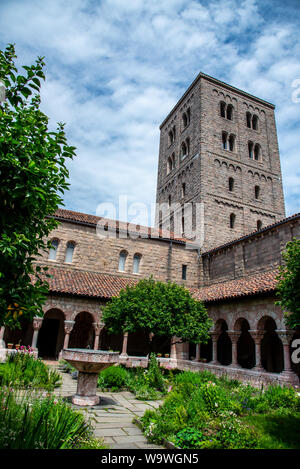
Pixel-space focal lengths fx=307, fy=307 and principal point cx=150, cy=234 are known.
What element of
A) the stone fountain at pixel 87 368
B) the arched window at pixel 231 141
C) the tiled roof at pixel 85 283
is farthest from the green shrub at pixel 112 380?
the arched window at pixel 231 141

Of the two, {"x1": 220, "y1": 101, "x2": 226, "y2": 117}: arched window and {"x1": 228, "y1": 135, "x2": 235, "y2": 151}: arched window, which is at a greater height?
{"x1": 220, "y1": 101, "x2": 226, "y2": 117}: arched window

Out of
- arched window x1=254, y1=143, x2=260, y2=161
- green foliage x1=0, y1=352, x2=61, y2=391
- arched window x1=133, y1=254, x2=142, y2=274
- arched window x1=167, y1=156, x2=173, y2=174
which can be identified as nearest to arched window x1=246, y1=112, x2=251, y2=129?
arched window x1=254, y1=143, x2=260, y2=161

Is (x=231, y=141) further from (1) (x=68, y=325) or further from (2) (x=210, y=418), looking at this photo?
(2) (x=210, y=418)

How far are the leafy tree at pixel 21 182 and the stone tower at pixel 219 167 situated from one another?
1934 centimetres

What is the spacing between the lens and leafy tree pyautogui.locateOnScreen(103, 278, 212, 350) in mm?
12703

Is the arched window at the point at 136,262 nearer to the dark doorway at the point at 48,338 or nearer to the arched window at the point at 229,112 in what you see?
the dark doorway at the point at 48,338

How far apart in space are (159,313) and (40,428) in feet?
30.5

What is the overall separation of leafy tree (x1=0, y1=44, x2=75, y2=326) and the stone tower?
1934 cm

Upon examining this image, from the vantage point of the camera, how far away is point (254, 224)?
2548cm

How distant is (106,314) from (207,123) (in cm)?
1967

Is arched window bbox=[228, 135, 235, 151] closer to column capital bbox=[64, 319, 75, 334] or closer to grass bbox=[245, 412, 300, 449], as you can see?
column capital bbox=[64, 319, 75, 334]

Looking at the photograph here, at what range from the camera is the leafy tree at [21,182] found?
11.5ft
